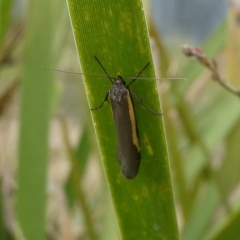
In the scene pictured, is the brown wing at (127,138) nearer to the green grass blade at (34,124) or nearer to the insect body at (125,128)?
the insect body at (125,128)

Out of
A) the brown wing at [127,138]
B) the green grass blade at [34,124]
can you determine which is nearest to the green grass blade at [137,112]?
the brown wing at [127,138]

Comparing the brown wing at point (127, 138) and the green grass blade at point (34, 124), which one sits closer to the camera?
the brown wing at point (127, 138)

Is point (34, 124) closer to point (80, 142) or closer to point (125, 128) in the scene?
point (125, 128)

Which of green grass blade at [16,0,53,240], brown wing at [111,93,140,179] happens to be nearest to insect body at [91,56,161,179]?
brown wing at [111,93,140,179]

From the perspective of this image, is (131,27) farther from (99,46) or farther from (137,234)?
(137,234)

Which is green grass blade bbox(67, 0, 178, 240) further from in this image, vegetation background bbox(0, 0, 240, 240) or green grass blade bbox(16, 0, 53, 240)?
green grass blade bbox(16, 0, 53, 240)

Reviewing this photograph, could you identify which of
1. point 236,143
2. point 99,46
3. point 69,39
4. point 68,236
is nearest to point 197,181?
point 236,143

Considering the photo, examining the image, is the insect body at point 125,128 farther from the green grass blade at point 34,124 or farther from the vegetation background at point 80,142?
the green grass blade at point 34,124

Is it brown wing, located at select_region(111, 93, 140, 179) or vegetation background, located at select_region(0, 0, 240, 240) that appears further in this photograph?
vegetation background, located at select_region(0, 0, 240, 240)

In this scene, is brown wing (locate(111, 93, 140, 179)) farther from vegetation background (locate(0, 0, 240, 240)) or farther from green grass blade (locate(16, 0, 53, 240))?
green grass blade (locate(16, 0, 53, 240))
